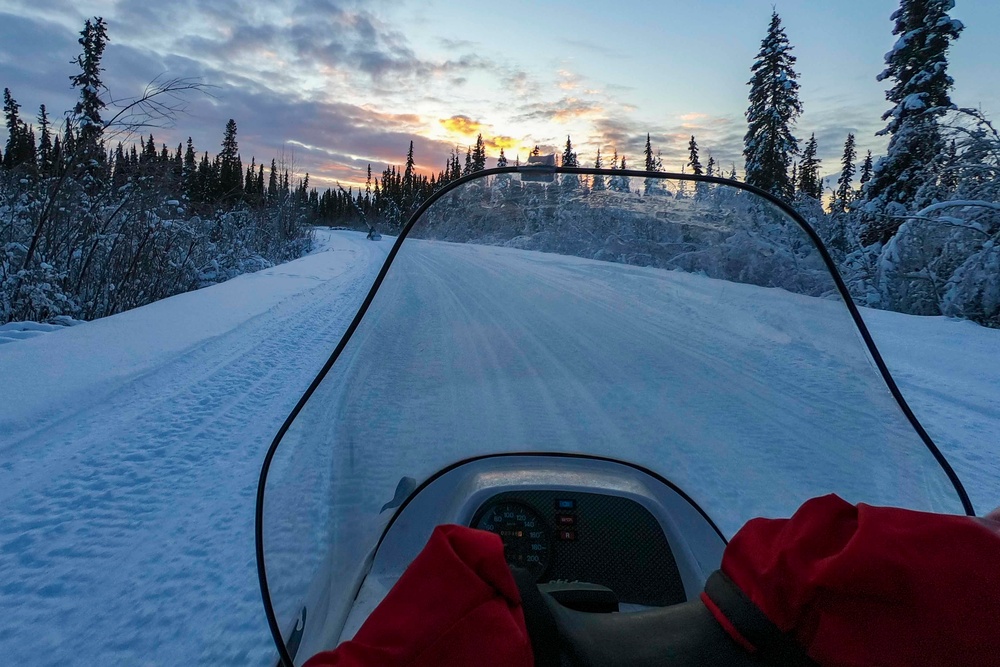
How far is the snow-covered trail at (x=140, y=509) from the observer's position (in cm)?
194

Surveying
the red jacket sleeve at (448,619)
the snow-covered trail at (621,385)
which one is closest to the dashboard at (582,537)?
the snow-covered trail at (621,385)

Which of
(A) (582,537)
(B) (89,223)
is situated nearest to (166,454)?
(A) (582,537)

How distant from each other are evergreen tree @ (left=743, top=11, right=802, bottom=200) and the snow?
2153 centimetres

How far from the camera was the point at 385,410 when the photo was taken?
146 centimetres

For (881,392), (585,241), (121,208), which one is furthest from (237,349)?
(881,392)

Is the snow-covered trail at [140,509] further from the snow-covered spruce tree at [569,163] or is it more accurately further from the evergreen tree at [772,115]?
the evergreen tree at [772,115]

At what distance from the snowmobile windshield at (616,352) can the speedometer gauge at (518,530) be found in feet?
0.94

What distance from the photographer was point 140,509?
2.74 m

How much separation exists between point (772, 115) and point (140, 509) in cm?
2918

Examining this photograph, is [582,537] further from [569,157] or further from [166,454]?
[166,454]

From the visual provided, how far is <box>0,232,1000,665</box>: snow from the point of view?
186 cm

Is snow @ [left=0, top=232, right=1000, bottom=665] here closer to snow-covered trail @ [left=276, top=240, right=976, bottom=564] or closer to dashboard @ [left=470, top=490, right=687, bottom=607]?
snow-covered trail @ [left=276, top=240, right=976, bottom=564]

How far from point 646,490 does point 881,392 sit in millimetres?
732

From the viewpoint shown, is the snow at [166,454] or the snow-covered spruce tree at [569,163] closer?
the snow-covered spruce tree at [569,163]
